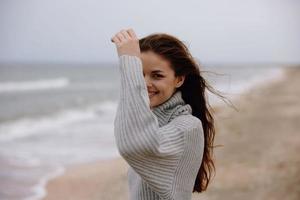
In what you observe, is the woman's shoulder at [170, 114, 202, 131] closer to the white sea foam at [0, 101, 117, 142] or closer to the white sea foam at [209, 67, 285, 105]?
the white sea foam at [209, 67, 285, 105]

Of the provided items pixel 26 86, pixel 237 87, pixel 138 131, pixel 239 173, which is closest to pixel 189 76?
pixel 138 131

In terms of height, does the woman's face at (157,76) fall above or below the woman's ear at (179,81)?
above

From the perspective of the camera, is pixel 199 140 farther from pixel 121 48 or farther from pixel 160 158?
pixel 121 48

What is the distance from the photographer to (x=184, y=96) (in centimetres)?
162

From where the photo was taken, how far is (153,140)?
3.87 ft

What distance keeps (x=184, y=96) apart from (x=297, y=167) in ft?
19.0

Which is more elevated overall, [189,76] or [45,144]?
[189,76]

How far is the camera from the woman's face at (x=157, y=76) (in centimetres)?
143

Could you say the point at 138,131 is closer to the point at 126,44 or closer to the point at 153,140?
the point at 153,140

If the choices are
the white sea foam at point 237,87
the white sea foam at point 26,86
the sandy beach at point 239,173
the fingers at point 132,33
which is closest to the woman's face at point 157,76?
the fingers at point 132,33

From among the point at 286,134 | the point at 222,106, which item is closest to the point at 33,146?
Answer: the point at 286,134

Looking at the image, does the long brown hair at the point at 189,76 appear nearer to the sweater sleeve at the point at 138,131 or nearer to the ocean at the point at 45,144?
the sweater sleeve at the point at 138,131

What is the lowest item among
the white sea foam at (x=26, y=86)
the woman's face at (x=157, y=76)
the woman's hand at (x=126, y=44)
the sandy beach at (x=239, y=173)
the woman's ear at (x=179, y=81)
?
the white sea foam at (x=26, y=86)

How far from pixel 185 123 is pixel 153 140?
20 centimetres
